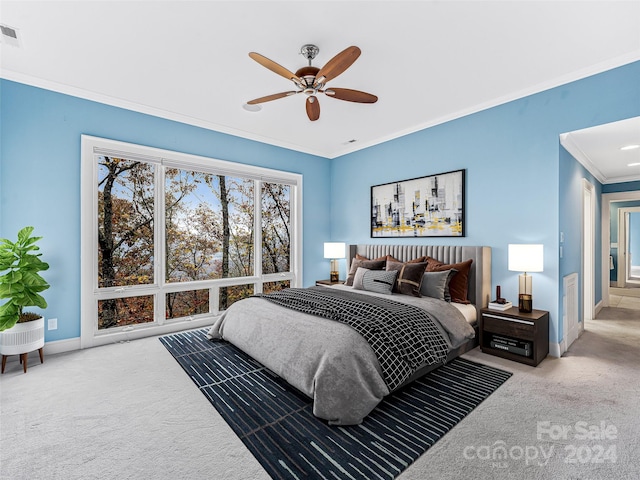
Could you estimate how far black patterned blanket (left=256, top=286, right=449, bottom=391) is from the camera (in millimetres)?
2305

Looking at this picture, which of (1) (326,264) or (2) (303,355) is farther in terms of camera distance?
(1) (326,264)

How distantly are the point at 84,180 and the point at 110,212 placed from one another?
0.44 meters

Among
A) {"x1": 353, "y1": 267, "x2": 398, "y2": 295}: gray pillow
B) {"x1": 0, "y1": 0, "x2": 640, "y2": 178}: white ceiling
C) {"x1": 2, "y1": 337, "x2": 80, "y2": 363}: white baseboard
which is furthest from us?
{"x1": 353, "y1": 267, "x2": 398, "y2": 295}: gray pillow

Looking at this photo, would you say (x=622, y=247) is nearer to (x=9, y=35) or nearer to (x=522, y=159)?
(x=522, y=159)

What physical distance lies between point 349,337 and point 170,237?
3.04 metres

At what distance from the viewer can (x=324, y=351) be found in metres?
2.27

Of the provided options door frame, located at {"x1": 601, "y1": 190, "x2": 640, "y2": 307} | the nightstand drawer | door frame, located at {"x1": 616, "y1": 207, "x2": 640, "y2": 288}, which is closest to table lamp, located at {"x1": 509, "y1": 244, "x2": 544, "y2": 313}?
the nightstand drawer

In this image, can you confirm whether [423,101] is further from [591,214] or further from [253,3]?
[591,214]

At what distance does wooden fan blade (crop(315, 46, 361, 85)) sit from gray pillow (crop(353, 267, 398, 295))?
2.30m

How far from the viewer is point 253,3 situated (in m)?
2.16

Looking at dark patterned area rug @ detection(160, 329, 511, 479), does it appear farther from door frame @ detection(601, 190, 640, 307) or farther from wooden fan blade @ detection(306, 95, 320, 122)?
door frame @ detection(601, 190, 640, 307)

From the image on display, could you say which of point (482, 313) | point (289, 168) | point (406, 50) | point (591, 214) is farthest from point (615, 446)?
point (289, 168)

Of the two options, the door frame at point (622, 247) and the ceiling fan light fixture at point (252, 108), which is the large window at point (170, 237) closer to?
the ceiling fan light fixture at point (252, 108)

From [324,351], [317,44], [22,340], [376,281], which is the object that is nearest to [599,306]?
[376,281]
